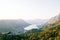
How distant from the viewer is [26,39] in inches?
6850

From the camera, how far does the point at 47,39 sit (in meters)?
160

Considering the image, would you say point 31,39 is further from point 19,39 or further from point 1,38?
point 1,38

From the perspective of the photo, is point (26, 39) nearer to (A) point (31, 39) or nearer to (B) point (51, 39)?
(A) point (31, 39)

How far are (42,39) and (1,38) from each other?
44827mm

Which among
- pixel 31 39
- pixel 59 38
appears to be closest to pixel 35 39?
pixel 31 39

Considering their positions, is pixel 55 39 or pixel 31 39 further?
pixel 31 39

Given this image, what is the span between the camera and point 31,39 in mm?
Answer: 171875

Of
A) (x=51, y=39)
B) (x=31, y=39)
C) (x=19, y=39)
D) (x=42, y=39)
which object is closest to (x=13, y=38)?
→ (x=19, y=39)

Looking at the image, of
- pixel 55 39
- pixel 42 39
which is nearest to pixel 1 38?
pixel 42 39

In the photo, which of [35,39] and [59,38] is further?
[35,39]

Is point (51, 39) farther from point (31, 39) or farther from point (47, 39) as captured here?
point (31, 39)

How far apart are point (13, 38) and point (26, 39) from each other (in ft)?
48.8

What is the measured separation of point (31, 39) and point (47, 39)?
800 inches

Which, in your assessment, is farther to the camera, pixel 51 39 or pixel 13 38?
pixel 13 38
